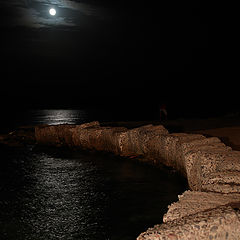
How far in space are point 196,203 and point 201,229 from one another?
95cm

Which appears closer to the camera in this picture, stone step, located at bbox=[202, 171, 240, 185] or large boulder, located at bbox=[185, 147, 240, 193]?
large boulder, located at bbox=[185, 147, 240, 193]

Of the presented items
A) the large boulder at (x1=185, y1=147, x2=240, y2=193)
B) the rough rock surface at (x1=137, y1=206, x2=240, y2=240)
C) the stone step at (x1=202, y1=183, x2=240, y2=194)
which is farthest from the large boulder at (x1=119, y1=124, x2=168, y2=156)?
the rough rock surface at (x1=137, y1=206, x2=240, y2=240)

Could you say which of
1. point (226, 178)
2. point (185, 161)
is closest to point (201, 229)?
point (226, 178)

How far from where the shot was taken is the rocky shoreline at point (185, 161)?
12.3 ft

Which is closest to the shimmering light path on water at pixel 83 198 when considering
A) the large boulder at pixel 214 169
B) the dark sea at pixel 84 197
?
the dark sea at pixel 84 197

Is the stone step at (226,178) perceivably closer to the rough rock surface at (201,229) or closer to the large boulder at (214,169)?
the large boulder at (214,169)

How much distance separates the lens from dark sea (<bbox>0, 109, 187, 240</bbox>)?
7.12m

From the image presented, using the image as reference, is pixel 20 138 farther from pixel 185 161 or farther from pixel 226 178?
pixel 226 178

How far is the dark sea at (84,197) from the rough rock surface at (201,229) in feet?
10.4

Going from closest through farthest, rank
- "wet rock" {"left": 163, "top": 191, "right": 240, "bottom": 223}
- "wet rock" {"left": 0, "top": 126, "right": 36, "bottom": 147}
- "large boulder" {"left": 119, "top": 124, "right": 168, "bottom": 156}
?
1. "wet rock" {"left": 163, "top": 191, "right": 240, "bottom": 223}
2. "large boulder" {"left": 119, "top": 124, "right": 168, "bottom": 156}
3. "wet rock" {"left": 0, "top": 126, "right": 36, "bottom": 147}

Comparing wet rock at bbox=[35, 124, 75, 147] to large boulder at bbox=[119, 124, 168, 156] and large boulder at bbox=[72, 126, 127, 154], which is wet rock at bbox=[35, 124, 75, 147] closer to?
large boulder at bbox=[72, 126, 127, 154]

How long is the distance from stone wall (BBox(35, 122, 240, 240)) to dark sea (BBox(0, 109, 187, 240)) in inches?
23.2

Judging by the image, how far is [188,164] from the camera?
8188mm

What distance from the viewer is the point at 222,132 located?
1266cm
